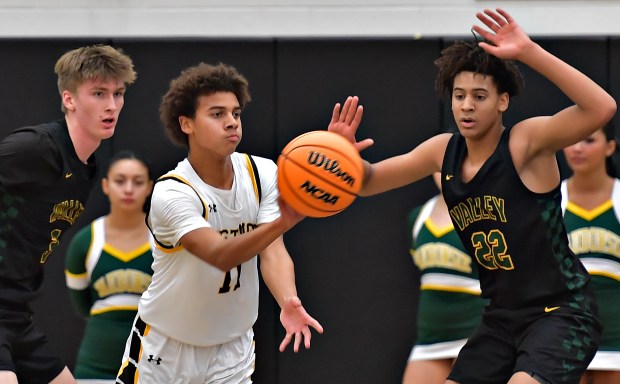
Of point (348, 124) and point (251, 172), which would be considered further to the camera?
point (251, 172)

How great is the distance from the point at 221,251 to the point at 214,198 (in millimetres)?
539

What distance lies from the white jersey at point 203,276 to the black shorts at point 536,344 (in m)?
1.15

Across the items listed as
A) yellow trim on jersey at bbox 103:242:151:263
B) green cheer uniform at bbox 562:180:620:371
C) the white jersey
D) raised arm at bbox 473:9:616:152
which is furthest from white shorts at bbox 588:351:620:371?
yellow trim on jersey at bbox 103:242:151:263

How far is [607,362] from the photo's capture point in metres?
7.91

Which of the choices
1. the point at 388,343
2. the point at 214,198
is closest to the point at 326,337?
the point at 388,343

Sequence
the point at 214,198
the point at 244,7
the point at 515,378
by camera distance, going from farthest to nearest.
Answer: the point at 244,7, the point at 214,198, the point at 515,378

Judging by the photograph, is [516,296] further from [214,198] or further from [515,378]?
[214,198]

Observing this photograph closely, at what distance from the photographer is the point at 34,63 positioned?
9.80m

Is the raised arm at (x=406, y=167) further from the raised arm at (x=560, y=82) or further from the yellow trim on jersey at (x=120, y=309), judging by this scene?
the yellow trim on jersey at (x=120, y=309)

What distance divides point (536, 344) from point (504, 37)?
1449 millimetres

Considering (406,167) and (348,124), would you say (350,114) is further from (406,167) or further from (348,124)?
(406,167)

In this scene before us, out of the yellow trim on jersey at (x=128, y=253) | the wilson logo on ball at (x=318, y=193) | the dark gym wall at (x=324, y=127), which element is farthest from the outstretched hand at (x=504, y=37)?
the dark gym wall at (x=324, y=127)

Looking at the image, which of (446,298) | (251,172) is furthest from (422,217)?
(251,172)

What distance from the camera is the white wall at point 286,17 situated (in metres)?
9.25
